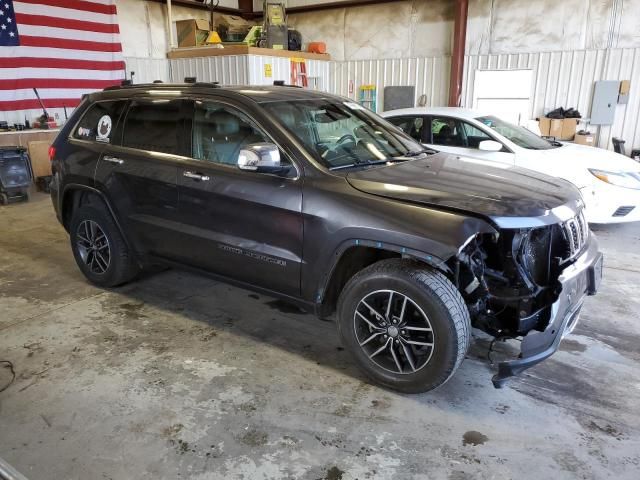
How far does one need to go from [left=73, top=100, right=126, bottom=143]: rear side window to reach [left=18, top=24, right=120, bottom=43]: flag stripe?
18.5 ft

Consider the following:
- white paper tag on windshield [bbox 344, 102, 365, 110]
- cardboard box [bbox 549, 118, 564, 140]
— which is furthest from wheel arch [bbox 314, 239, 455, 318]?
cardboard box [bbox 549, 118, 564, 140]

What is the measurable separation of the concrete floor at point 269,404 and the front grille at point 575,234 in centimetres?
80

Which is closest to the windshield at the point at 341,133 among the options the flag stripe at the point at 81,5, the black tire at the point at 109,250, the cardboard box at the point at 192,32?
the black tire at the point at 109,250

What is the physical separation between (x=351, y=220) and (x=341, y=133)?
0.95 metres

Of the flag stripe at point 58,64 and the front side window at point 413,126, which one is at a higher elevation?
the flag stripe at point 58,64

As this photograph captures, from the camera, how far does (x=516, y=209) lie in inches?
97.6

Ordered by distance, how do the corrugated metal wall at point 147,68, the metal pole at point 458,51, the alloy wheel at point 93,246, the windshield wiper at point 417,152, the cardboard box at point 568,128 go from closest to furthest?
the windshield wiper at point 417,152 → the alloy wheel at point 93,246 → the cardboard box at point 568,128 → the metal pole at point 458,51 → the corrugated metal wall at point 147,68

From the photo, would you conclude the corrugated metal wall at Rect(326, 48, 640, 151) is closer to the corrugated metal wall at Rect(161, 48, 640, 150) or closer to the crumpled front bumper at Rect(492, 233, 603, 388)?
the corrugated metal wall at Rect(161, 48, 640, 150)

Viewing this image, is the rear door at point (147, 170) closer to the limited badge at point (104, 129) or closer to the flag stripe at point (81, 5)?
the limited badge at point (104, 129)

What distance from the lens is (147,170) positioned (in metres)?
3.59

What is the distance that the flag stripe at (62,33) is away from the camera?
830cm

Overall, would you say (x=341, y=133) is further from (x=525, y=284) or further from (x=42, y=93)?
(x=42, y=93)

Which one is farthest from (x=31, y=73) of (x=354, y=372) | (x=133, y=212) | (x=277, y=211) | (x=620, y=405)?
(x=620, y=405)

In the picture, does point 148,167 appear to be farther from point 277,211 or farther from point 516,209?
point 516,209
